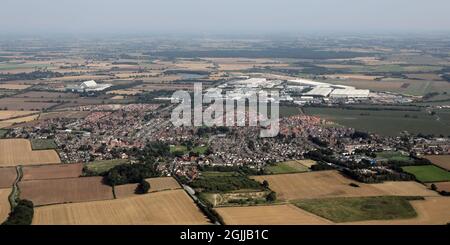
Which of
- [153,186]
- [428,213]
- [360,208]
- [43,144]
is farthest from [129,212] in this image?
[43,144]

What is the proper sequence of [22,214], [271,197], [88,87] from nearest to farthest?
[22,214], [271,197], [88,87]

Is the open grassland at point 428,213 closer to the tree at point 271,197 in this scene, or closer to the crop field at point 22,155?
the tree at point 271,197

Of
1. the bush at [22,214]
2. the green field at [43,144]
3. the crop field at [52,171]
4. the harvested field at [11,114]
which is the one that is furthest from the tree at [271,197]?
the harvested field at [11,114]

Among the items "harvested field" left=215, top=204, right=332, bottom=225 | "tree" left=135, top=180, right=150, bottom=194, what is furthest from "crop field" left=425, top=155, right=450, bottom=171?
"tree" left=135, top=180, right=150, bottom=194

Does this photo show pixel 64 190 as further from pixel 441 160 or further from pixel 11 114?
pixel 11 114

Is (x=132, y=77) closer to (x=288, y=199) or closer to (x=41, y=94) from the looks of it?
(x=41, y=94)

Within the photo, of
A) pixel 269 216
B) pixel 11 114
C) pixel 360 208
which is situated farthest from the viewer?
pixel 11 114

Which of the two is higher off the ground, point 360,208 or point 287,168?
point 360,208
